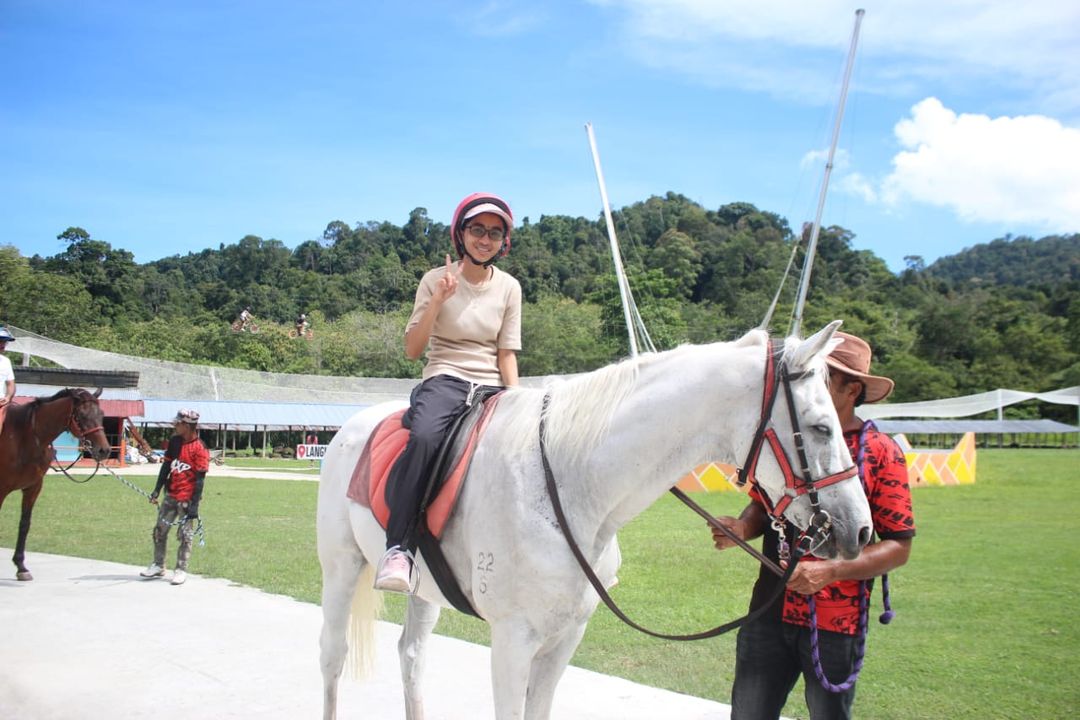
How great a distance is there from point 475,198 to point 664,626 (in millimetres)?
5116

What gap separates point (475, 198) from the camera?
11.8ft

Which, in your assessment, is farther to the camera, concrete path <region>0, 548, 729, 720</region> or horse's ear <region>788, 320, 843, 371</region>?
concrete path <region>0, 548, 729, 720</region>

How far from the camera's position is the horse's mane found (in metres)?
2.91

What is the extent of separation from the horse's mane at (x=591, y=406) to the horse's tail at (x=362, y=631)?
2054 millimetres

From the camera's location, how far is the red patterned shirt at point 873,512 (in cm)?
288

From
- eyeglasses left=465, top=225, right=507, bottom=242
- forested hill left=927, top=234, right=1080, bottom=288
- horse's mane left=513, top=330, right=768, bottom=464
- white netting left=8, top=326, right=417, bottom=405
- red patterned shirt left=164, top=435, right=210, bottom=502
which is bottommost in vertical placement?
white netting left=8, top=326, right=417, bottom=405

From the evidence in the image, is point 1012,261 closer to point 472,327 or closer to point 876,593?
point 876,593

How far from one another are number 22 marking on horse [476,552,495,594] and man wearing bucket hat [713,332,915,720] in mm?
948

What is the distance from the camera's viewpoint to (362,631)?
15.1 feet

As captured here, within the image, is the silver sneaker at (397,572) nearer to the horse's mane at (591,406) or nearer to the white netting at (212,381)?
the horse's mane at (591,406)

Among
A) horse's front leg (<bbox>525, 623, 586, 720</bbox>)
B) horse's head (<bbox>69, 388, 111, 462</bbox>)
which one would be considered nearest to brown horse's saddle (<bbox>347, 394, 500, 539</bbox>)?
horse's front leg (<bbox>525, 623, 586, 720</bbox>)

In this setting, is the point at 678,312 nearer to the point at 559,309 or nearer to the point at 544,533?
the point at 559,309

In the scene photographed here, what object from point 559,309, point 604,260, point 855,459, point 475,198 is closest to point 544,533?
point 855,459

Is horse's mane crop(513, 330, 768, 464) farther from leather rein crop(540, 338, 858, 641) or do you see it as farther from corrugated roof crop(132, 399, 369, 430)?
corrugated roof crop(132, 399, 369, 430)
